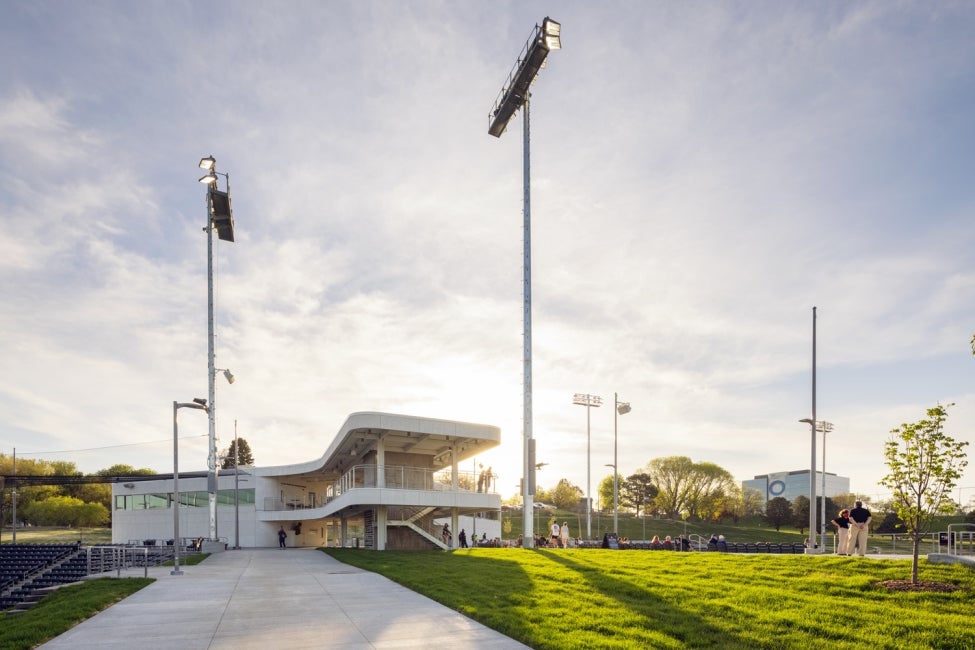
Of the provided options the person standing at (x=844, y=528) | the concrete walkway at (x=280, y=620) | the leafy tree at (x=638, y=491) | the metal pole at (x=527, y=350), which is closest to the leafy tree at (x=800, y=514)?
the leafy tree at (x=638, y=491)

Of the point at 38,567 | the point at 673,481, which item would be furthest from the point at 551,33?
the point at 673,481

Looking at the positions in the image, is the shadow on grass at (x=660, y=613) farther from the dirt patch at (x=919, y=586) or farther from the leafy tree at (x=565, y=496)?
the leafy tree at (x=565, y=496)

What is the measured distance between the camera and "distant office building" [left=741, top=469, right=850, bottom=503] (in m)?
129

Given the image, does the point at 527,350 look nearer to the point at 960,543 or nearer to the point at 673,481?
the point at 960,543

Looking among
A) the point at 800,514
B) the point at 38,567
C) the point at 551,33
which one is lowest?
the point at 800,514

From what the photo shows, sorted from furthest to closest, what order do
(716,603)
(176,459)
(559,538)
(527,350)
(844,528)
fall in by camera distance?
1. (559,538)
2. (527,350)
3. (176,459)
4. (844,528)
5. (716,603)

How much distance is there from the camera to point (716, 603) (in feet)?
39.5

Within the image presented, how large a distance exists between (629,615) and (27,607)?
17.8 meters

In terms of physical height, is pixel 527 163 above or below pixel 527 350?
above

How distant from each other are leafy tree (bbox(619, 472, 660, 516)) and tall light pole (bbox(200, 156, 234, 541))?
239 ft

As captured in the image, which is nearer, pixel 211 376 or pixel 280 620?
pixel 280 620

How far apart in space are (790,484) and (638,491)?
49060 mm

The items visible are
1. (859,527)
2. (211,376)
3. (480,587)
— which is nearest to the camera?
(480,587)

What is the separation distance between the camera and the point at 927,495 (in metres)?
14.0
